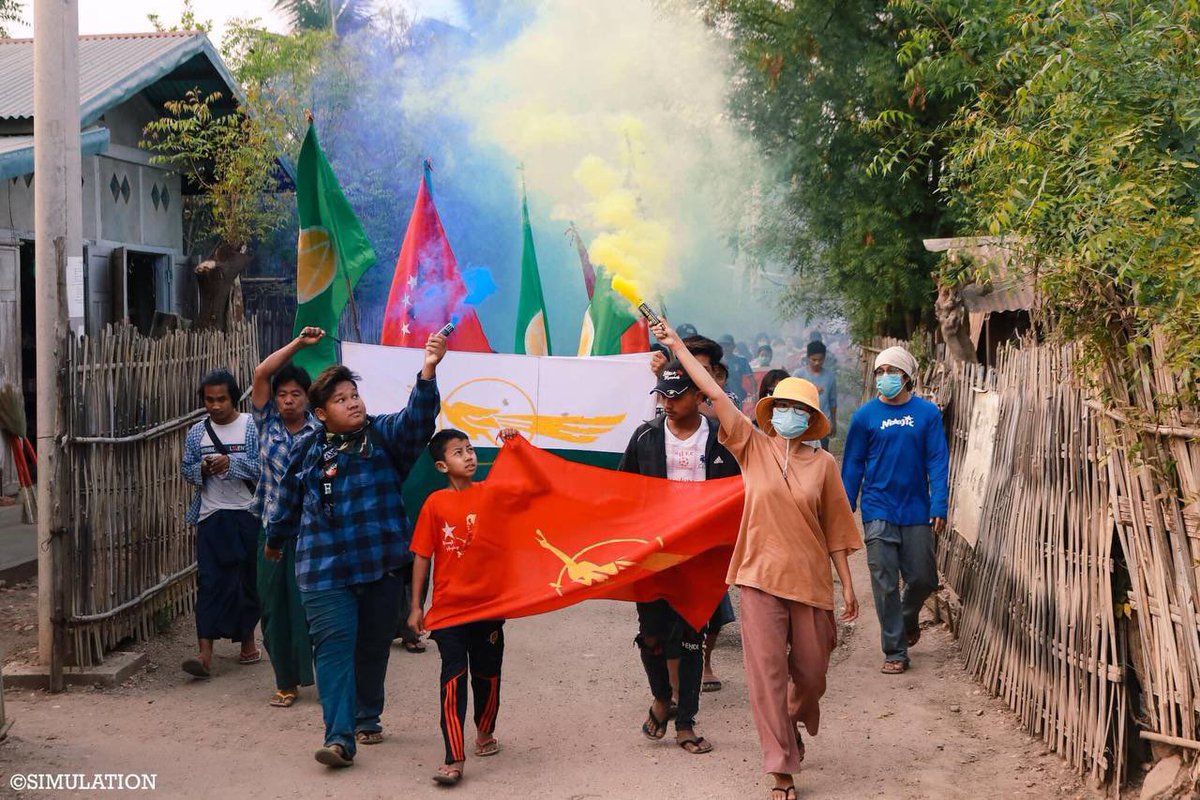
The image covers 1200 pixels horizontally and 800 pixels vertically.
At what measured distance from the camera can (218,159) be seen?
16.5m

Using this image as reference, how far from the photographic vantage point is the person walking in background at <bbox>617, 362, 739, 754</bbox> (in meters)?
6.32

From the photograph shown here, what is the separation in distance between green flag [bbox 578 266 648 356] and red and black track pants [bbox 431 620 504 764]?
16.0 ft

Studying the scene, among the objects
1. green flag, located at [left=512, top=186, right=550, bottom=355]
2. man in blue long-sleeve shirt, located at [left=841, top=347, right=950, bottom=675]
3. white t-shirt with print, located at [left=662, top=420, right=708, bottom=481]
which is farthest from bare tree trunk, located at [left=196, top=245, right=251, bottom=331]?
white t-shirt with print, located at [left=662, top=420, right=708, bottom=481]

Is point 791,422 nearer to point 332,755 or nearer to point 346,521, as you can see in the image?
point 346,521

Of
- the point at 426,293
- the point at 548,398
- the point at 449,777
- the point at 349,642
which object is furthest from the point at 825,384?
the point at 449,777

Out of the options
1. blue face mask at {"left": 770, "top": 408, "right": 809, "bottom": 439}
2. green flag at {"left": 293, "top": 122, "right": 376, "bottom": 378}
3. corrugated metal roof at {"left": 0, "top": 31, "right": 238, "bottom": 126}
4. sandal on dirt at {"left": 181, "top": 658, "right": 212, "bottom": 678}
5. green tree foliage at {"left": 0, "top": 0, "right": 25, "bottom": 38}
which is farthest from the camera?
green tree foliage at {"left": 0, "top": 0, "right": 25, "bottom": 38}

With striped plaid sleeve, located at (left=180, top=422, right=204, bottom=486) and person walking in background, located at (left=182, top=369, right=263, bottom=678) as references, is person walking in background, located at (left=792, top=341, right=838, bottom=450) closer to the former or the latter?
person walking in background, located at (left=182, top=369, right=263, bottom=678)

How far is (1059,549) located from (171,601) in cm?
582

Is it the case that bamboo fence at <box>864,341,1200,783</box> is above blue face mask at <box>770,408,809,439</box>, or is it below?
below

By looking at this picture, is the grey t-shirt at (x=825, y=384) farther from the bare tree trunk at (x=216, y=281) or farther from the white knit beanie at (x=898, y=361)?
the white knit beanie at (x=898, y=361)

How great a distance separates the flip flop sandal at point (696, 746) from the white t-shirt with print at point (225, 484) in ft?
10.1

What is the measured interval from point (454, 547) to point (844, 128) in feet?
29.2

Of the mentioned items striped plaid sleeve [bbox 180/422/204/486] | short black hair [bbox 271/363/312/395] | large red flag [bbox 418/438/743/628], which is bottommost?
large red flag [bbox 418/438/743/628]

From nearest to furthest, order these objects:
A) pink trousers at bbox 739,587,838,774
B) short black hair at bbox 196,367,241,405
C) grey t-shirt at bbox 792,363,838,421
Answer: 1. pink trousers at bbox 739,587,838,774
2. short black hair at bbox 196,367,241,405
3. grey t-shirt at bbox 792,363,838,421
